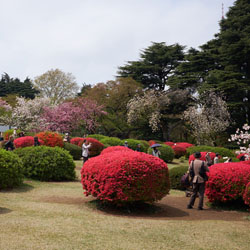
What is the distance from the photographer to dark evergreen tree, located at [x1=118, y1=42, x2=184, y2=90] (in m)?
43.2

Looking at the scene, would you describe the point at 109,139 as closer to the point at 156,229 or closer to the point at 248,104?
the point at 248,104

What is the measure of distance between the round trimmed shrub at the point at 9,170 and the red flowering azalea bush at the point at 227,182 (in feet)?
20.2

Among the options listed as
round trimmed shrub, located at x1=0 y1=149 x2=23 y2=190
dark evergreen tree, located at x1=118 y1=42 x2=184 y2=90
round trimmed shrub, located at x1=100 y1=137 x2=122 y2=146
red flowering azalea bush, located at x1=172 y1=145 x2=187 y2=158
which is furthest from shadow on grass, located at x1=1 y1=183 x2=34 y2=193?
dark evergreen tree, located at x1=118 y1=42 x2=184 y2=90

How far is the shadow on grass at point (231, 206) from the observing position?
30.4ft

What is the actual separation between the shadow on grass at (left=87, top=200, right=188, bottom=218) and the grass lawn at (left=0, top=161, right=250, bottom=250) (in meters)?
0.24

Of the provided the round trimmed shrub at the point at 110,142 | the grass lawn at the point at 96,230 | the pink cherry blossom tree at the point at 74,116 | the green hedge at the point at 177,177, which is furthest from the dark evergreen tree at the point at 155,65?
the grass lawn at the point at 96,230

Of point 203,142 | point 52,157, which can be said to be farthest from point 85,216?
point 203,142

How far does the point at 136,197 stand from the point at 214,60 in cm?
3249

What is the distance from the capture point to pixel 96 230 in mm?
5926

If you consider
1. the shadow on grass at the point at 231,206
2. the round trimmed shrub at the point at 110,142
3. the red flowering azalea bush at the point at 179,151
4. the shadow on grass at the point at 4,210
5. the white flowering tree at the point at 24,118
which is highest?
the white flowering tree at the point at 24,118

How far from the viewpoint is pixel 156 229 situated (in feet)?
20.5

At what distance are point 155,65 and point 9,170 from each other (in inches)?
1388

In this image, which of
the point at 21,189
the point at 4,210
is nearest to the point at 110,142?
the point at 21,189

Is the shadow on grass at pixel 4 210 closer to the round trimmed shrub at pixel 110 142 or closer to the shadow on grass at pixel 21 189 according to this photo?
the shadow on grass at pixel 21 189
